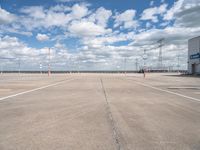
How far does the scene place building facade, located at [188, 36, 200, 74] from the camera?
6387cm

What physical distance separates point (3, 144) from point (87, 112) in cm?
412

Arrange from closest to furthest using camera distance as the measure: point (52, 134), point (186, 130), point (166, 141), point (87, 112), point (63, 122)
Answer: point (166, 141) → point (52, 134) → point (186, 130) → point (63, 122) → point (87, 112)

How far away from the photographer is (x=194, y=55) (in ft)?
216

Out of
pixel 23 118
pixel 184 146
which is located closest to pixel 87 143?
pixel 184 146

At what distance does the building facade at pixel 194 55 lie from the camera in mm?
63872

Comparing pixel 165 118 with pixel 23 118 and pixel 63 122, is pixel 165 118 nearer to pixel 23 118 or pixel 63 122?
pixel 63 122

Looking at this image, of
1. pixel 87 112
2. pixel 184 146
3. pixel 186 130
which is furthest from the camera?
pixel 87 112

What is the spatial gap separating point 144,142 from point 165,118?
286 centimetres

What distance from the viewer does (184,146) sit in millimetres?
4859

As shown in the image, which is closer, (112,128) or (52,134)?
(52,134)

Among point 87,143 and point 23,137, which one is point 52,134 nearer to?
point 23,137

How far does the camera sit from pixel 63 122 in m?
7.00

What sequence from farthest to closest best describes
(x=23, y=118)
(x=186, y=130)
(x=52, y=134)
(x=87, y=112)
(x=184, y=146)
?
(x=87, y=112) < (x=23, y=118) < (x=186, y=130) < (x=52, y=134) < (x=184, y=146)

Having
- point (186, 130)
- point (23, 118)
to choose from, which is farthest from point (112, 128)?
point (23, 118)
